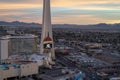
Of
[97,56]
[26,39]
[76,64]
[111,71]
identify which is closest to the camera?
[111,71]

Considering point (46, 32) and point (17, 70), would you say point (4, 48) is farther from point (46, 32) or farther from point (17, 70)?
point (17, 70)

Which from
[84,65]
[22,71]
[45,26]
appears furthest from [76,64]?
[22,71]

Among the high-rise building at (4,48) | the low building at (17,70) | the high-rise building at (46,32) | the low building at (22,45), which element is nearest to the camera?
the low building at (17,70)

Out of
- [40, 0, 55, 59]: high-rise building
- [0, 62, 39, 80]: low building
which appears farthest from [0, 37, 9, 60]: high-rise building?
[0, 62, 39, 80]: low building

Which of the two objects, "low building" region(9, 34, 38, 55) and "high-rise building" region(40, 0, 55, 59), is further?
"low building" region(9, 34, 38, 55)

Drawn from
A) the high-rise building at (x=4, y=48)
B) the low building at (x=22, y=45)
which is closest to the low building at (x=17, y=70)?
the high-rise building at (x=4, y=48)

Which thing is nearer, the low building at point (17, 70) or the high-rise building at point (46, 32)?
A: the low building at point (17, 70)

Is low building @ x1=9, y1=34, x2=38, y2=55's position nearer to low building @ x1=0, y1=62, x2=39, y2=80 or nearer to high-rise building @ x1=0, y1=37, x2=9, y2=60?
high-rise building @ x1=0, y1=37, x2=9, y2=60

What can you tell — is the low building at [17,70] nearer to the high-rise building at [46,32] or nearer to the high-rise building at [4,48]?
the high-rise building at [4,48]

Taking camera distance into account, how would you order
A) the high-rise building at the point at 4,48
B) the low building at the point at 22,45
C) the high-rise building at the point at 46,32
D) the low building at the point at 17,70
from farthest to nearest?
the low building at the point at 22,45 < the high-rise building at the point at 46,32 < the high-rise building at the point at 4,48 < the low building at the point at 17,70

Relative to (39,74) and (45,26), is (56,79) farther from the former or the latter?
(45,26)

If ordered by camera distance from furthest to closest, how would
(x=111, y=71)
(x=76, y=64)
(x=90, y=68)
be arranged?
(x=76, y=64) → (x=90, y=68) → (x=111, y=71)
